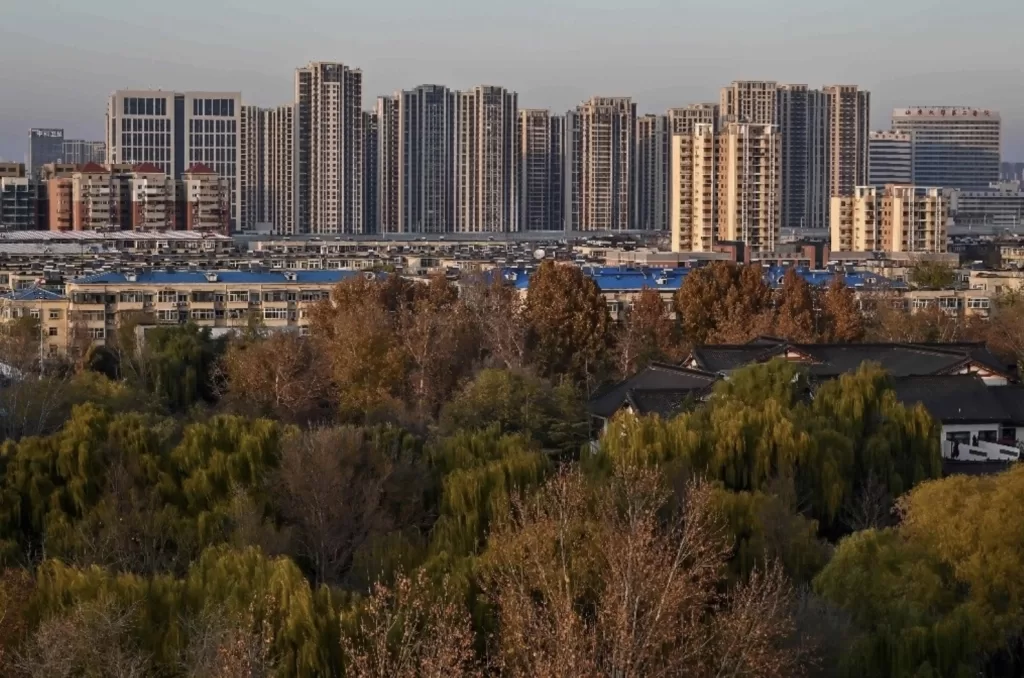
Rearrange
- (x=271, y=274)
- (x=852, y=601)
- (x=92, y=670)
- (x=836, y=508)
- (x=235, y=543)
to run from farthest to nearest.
Result: (x=271, y=274) → (x=836, y=508) → (x=235, y=543) → (x=852, y=601) → (x=92, y=670)

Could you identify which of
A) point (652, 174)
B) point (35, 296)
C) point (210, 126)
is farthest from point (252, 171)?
point (35, 296)

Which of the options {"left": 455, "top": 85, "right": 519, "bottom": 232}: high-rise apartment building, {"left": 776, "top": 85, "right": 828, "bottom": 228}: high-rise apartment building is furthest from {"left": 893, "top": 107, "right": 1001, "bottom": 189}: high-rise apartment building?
{"left": 455, "top": 85, "right": 519, "bottom": 232}: high-rise apartment building

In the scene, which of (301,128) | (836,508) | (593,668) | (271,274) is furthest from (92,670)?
(301,128)

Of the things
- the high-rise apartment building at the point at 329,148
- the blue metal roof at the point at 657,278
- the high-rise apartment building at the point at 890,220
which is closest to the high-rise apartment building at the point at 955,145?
the high-rise apartment building at the point at 329,148

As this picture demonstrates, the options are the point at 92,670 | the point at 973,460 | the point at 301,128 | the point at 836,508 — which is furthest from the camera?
the point at 301,128

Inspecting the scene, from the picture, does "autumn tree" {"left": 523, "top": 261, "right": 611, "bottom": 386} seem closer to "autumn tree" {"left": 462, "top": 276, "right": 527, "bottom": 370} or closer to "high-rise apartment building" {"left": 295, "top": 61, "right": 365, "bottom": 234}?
"autumn tree" {"left": 462, "top": 276, "right": 527, "bottom": 370}

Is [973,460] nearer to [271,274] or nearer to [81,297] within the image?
[81,297]

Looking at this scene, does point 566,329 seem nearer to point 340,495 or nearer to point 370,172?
point 340,495
